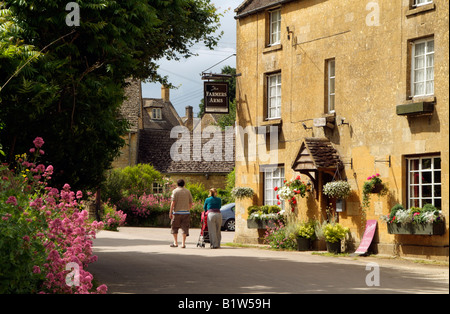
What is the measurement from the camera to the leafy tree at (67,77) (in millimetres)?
11891

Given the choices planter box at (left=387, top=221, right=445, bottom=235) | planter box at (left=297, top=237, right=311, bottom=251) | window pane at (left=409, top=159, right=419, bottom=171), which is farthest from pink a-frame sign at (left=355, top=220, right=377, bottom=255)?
planter box at (left=297, top=237, right=311, bottom=251)

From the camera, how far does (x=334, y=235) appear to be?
19656 mm

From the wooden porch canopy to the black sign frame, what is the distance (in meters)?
3.86

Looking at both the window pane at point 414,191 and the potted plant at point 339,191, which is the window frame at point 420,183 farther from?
the potted plant at point 339,191

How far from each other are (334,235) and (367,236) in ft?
3.24

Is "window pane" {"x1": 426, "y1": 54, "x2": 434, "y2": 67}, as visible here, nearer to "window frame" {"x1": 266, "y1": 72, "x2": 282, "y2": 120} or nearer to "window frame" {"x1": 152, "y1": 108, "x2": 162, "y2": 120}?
"window frame" {"x1": 266, "y1": 72, "x2": 282, "y2": 120}

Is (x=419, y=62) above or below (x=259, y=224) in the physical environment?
above

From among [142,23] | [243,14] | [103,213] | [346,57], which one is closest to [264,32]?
[243,14]

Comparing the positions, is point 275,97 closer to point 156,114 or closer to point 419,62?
point 419,62

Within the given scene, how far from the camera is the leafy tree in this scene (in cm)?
1189

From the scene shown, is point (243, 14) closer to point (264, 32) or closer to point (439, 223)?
point (264, 32)

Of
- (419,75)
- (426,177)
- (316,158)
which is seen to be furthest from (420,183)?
(316,158)

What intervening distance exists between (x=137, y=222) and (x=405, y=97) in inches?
960

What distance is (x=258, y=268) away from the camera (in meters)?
14.7
